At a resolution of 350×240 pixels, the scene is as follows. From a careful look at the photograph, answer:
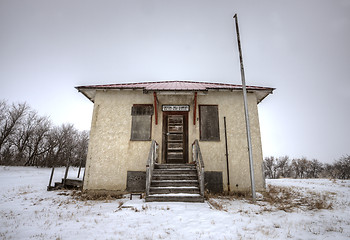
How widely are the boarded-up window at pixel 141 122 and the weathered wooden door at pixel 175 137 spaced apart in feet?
2.69

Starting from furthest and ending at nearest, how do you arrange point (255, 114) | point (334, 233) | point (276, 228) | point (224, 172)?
point (255, 114) → point (224, 172) → point (276, 228) → point (334, 233)

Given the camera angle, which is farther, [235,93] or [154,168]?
[235,93]

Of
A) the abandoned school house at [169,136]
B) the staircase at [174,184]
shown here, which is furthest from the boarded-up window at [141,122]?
the staircase at [174,184]

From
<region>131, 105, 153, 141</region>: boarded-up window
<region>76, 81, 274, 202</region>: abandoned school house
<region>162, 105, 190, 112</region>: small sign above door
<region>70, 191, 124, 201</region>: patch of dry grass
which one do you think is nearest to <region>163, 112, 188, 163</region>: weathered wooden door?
<region>76, 81, 274, 202</region>: abandoned school house

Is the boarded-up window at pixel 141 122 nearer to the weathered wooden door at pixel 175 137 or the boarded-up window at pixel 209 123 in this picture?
the weathered wooden door at pixel 175 137

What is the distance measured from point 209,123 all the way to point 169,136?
2.16 metres

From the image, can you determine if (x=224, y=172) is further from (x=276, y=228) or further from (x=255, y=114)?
(x=276, y=228)

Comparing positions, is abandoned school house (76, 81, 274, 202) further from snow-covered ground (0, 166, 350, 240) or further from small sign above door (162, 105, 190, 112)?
snow-covered ground (0, 166, 350, 240)

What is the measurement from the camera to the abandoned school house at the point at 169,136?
7992 mm

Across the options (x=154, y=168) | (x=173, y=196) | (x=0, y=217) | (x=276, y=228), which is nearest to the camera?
(x=276, y=228)

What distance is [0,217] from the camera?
4.75 metres

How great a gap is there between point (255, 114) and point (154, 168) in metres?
5.71

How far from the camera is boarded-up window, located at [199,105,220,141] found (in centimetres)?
856

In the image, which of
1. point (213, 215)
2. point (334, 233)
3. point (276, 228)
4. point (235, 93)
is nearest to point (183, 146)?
point (235, 93)
